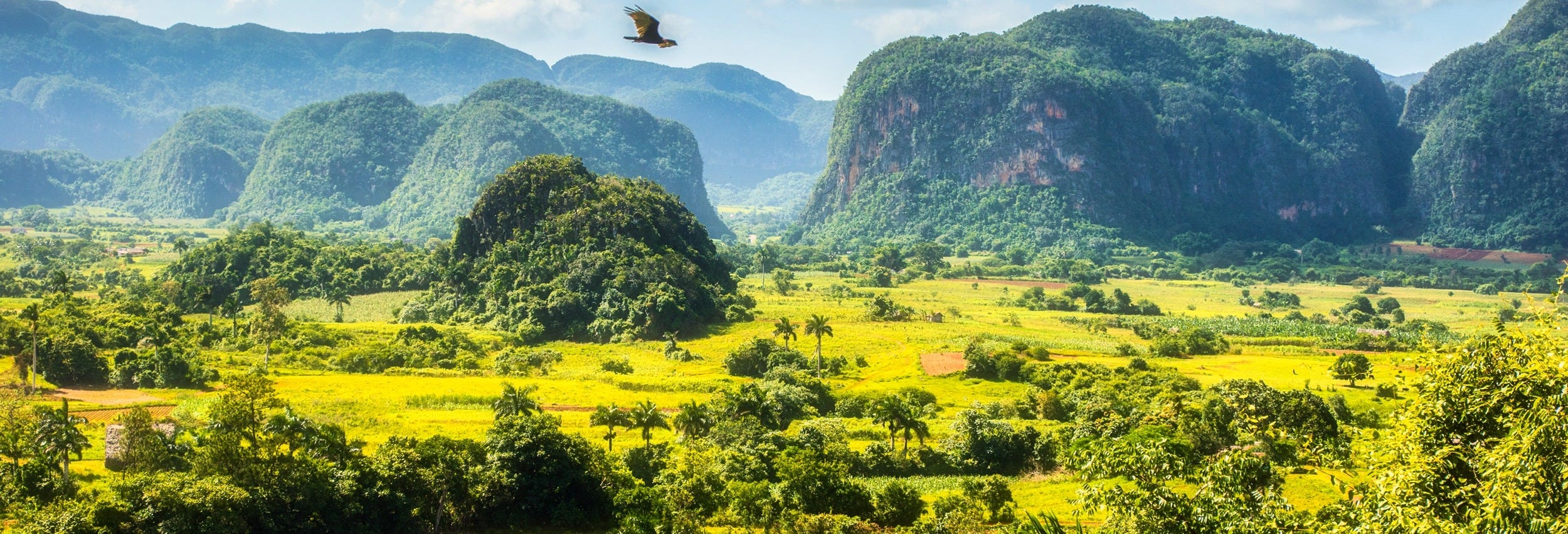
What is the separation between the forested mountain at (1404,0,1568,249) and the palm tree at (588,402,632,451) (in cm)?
13350

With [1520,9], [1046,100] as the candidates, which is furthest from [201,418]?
[1520,9]

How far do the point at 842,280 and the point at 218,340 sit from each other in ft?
194

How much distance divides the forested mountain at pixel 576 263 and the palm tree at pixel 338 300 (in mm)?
4164

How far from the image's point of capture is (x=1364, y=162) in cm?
16275

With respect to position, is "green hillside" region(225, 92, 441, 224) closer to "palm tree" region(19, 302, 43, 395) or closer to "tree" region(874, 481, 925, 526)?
"palm tree" region(19, 302, 43, 395)

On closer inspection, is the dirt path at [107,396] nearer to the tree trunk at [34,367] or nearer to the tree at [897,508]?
the tree trunk at [34,367]

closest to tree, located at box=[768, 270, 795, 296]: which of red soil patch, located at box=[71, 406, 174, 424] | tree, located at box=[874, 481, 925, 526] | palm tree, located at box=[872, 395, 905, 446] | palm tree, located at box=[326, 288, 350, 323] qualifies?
palm tree, located at box=[326, 288, 350, 323]

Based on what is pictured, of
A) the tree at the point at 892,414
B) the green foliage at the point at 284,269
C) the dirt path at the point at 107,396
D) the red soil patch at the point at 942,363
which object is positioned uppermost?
the green foliage at the point at 284,269

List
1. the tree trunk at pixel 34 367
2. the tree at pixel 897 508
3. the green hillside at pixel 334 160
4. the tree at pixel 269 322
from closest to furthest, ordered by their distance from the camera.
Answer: the tree at pixel 897 508 < the tree trunk at pixel 34 367 < the tree at pixel 269 322 < the green hillside at pixel 334 160

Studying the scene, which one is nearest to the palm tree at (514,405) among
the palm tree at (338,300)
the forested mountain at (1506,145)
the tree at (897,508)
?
the tree at (897,508)

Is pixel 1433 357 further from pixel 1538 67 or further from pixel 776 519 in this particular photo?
pixel 1538 67

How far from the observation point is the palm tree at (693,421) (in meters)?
36.5

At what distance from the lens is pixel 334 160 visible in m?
182

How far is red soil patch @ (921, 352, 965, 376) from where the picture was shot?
52.0 m
